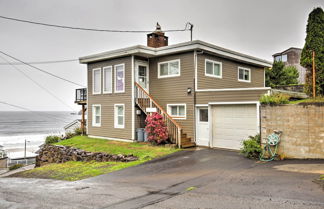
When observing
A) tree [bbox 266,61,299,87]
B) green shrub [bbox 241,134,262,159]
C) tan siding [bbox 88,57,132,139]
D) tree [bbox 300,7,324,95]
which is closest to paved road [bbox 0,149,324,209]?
green shrub [bbox 241,134,262,159]

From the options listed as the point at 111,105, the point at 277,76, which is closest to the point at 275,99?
the point at 111,105

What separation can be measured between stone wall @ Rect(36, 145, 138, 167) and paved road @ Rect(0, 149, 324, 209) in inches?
103

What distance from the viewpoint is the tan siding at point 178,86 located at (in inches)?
573

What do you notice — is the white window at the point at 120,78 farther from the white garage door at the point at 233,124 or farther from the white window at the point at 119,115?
the white garage door at the point at 233,124

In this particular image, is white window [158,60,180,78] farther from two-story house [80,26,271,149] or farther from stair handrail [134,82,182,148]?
stair handrail [134,82,182,148]

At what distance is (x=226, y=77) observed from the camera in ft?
55.1

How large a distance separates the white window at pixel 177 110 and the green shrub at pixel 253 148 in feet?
15.2

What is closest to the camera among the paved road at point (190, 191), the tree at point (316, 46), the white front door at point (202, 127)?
the paved road at point (190, 191)

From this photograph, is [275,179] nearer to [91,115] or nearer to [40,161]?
[91,115]

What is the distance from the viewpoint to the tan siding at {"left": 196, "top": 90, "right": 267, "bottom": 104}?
12.0 metres

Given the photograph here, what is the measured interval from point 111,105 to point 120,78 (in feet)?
6.78

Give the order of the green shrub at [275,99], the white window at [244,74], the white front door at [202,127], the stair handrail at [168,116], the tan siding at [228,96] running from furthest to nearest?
the white window at [244,74], the white front door at [202,127], the stair handrail at [168,116], the tan siding at [228,96], the green shrub at [275,99]

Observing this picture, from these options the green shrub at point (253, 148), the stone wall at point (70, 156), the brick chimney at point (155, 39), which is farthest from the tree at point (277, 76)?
the stone wall at point (70, 156)

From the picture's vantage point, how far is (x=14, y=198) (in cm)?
729
